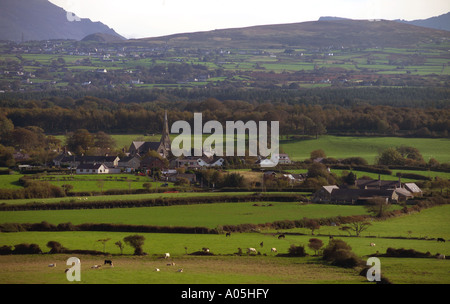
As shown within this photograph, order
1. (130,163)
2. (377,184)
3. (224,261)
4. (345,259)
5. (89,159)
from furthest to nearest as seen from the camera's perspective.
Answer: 1. (130,163)
2. (89,159)
3. (377,184)
4. (224,261)
5. (345,259)

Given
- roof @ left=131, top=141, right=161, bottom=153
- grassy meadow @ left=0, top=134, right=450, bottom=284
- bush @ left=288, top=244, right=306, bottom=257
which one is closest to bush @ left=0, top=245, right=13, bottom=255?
grassy meadow @ left=0, top=134, right=450, bottom=284

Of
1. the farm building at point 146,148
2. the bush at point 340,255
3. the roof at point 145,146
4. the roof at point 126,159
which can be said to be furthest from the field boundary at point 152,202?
the roof at point 145,146

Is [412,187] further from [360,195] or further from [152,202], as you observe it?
[152,202]

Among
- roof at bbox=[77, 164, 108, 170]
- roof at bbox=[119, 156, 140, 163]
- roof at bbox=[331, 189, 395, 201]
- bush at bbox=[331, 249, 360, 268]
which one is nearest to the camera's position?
bush at bbox=[331, 249, 360, 268]

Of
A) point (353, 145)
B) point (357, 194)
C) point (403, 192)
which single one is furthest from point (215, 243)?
Answer: point (353, 145)

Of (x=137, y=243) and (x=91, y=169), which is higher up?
(x=137, y=243)

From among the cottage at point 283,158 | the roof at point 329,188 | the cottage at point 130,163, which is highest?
the roof at point 329,188

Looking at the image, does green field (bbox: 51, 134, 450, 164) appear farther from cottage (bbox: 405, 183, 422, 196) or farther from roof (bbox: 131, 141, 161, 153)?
cottage (bbox: 405, 183, 422, 196)

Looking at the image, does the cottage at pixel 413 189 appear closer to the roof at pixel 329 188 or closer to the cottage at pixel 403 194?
the cottage at pixel 403 194

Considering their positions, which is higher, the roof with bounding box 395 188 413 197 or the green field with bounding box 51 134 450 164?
the roof with bounding box 395 188 413 197

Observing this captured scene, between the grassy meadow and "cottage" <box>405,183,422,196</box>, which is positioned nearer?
the grassy meadow
